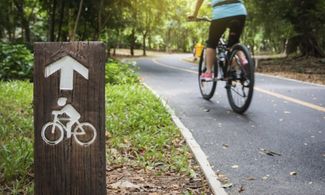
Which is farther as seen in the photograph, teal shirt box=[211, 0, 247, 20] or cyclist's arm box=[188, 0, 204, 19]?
cyclist's arm box=[188, 0, 204, 19]

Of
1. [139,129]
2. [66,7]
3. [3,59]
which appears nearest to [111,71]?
[3,59]

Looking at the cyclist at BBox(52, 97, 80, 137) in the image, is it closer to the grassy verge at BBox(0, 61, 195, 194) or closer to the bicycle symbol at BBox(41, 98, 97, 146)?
the bicycle symbol at BBox(41, 98, 97, 146)

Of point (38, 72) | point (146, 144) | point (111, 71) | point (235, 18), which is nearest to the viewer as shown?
point (38, 72)

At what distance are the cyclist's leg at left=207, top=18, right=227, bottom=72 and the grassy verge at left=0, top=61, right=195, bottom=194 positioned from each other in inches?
40.8

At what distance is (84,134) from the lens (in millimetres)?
2736

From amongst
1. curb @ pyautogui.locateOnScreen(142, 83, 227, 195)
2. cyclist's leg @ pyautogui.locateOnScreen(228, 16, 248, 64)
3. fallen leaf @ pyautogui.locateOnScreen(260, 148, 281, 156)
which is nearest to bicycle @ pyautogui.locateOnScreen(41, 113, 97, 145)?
curb @ pyautogui.locateOnScreen(142, 83, 227, 195)

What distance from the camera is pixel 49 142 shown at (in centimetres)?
274

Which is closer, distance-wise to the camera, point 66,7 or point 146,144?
point 146,144

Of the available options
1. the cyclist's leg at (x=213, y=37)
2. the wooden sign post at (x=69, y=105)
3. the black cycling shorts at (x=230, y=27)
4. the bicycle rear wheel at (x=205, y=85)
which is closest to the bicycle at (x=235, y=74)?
the cyclist's leg at (x=213, y=37)

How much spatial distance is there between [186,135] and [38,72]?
265 cm

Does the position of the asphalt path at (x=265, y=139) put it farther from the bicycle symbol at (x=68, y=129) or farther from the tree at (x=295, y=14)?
the tree at (x=295, y=14)

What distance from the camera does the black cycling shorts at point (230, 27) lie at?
661 centimetres

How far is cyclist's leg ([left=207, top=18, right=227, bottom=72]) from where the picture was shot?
665 cm

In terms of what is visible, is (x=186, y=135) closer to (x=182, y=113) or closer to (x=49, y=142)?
(x=182, y=113)
